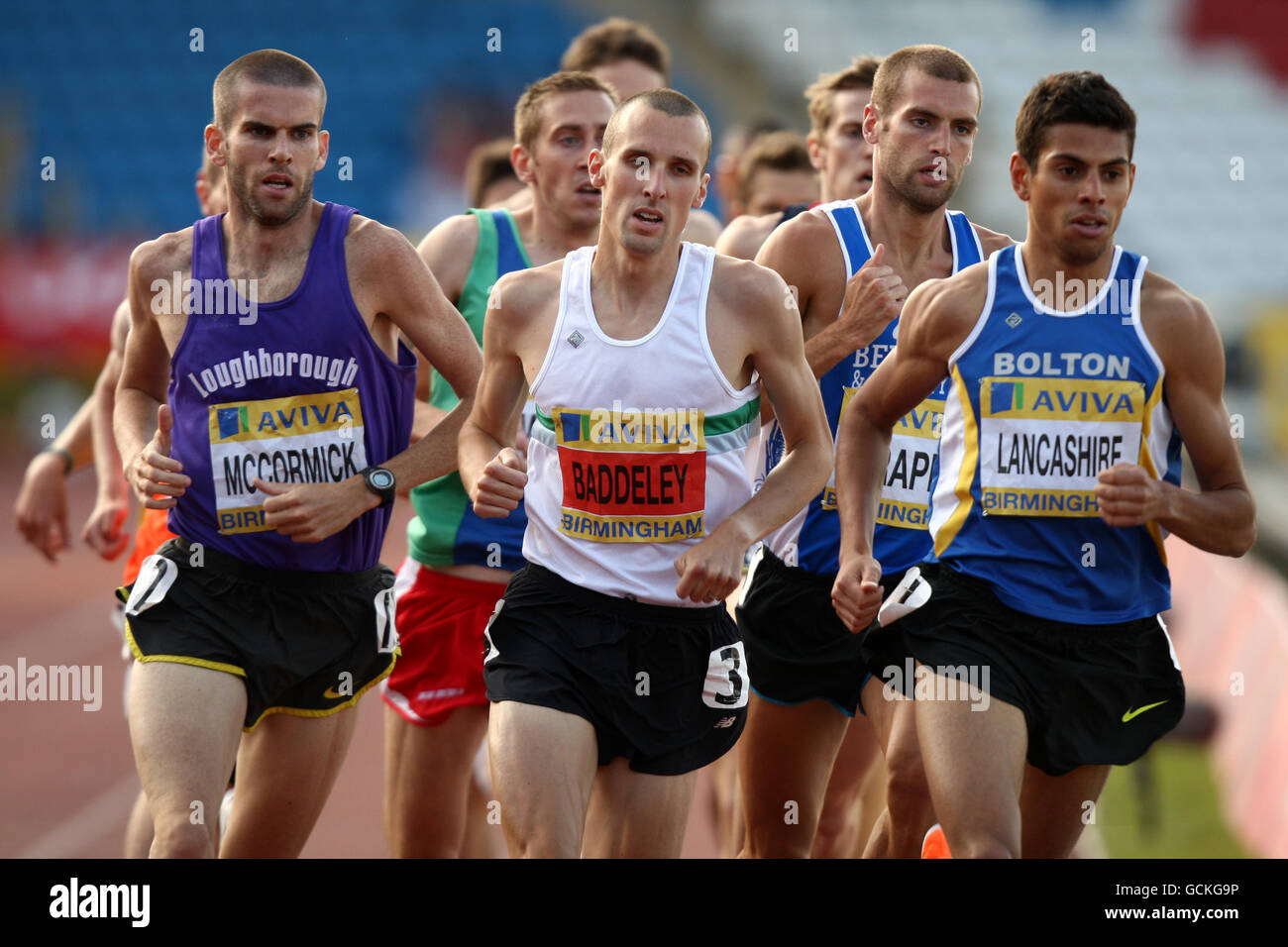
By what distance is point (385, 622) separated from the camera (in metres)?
4.64

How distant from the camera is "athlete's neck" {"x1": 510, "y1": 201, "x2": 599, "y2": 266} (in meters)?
5.49

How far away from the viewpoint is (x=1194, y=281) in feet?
66.8

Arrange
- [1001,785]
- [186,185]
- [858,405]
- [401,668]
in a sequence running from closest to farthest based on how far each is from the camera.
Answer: [1001,785] → [858,405] → [401,668] → [186,185]

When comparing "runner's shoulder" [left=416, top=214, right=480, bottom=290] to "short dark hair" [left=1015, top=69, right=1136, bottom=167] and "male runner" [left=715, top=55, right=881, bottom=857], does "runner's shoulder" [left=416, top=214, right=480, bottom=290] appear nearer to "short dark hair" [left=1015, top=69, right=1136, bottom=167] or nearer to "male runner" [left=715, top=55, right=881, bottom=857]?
"male runner" [left=715, top=55, right=881, bottom=857]

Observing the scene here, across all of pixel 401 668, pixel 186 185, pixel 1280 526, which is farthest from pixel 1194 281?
pixel 401 668

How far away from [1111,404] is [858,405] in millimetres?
710

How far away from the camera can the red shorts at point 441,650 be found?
5.39 m

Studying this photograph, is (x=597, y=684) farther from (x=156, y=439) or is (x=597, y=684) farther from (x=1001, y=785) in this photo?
(x=156, y=439)

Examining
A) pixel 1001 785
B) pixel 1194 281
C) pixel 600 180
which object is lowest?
pixel 1001 785

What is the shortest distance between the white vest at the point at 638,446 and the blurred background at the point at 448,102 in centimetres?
1487

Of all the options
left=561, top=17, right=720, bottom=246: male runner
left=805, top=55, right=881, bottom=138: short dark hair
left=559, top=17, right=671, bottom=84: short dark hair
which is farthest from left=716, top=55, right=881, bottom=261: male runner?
left=559, top=17, right=671, bottom=84: short dark hair

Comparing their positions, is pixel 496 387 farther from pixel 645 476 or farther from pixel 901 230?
pixel 901 230

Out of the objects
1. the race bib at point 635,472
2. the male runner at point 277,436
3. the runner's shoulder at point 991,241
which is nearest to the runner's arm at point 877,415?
the race bib at point 635,472

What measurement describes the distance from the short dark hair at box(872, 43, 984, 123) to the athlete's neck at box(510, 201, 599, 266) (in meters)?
1.06
